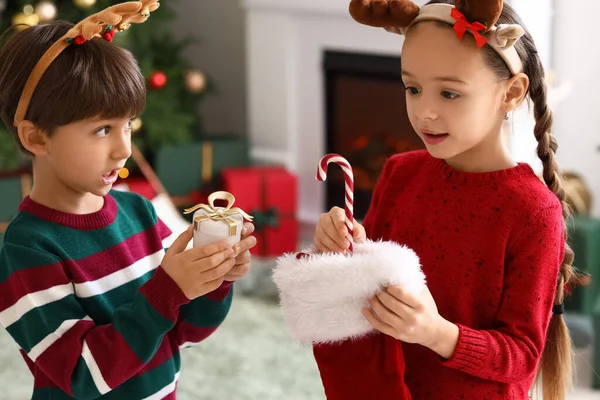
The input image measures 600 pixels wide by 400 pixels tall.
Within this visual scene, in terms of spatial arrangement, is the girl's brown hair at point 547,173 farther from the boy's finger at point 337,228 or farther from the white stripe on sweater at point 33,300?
the white stripe on sweater at point 33,300

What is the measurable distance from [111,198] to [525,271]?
71 cm

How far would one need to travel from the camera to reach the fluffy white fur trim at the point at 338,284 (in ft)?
4.19

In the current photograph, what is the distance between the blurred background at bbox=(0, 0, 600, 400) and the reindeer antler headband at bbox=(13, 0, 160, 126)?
5.48ft

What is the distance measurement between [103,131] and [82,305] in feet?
0.94

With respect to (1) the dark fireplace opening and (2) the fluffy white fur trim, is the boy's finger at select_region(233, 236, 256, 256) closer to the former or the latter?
(2) the fluffy white fur trim

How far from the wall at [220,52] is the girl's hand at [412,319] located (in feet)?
11.1

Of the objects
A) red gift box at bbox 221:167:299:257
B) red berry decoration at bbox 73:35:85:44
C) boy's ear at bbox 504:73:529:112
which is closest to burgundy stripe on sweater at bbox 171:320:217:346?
red berry decoration at bbox 73:35:85:44

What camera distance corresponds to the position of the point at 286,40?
13.3 ft

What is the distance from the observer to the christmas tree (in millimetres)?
3643

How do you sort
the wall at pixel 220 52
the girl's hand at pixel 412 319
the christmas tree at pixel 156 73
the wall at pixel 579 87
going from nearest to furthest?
1. the girl's hand at pixel 412 319
2. the wall at pixel 579 87
3. the christmas tree at pixel 156 73
4. the wall at pixel 220 52

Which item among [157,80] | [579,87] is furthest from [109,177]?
[579,87]

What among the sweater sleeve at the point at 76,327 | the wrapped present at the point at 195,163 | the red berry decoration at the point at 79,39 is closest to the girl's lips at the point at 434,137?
the sweater sleeve at the point at 76,327

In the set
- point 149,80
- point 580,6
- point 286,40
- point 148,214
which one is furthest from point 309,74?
point 148,214

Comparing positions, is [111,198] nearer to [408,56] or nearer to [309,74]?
[408,56]
